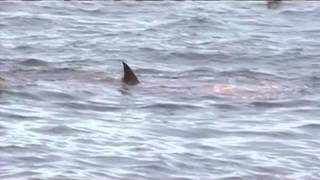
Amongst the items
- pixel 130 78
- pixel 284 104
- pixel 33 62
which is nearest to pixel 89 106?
pixel 130 78

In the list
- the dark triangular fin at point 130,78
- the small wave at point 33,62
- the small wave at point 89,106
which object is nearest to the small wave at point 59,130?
the small wave at point 89,106

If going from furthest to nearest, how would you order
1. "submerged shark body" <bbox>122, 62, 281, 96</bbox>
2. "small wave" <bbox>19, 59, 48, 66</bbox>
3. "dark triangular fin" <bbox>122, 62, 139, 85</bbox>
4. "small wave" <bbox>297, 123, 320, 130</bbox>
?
"small wave" <bbox>19, 59, 48, 66</bbox>
"dark triangular fin" <bbox>122, 62, 139, 85</bbox>
"submerged shark body" <bbox>122, 62, 281, 96</bbox>
"small wave" <bbox>297, 123, 320, 130</bbox>

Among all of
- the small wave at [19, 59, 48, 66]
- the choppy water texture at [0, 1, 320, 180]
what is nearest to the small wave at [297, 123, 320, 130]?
the choppy water texture at [0, 1, 320, 180]

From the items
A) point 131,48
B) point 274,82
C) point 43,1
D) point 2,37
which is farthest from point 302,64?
point 43,1

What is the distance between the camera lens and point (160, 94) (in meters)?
13.1

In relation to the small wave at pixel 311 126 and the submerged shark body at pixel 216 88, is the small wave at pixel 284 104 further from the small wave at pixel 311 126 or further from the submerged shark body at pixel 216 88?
the small wave at pixel 311 126

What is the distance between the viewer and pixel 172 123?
11477 mm

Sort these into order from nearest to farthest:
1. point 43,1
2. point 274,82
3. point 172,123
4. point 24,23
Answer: point 172,123 < point 274,82 < point 24,23 < point 43,1

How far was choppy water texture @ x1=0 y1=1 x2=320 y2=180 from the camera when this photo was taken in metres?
9.82

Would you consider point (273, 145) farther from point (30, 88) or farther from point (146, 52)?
point (146, 52)

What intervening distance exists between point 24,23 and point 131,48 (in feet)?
10.4

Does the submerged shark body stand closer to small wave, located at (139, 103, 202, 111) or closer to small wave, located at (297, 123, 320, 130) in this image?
small wave, located at (139, 103, 202, 111)

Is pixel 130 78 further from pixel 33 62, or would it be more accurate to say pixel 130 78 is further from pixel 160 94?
pixel 33 62

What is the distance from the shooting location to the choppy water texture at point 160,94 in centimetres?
982
